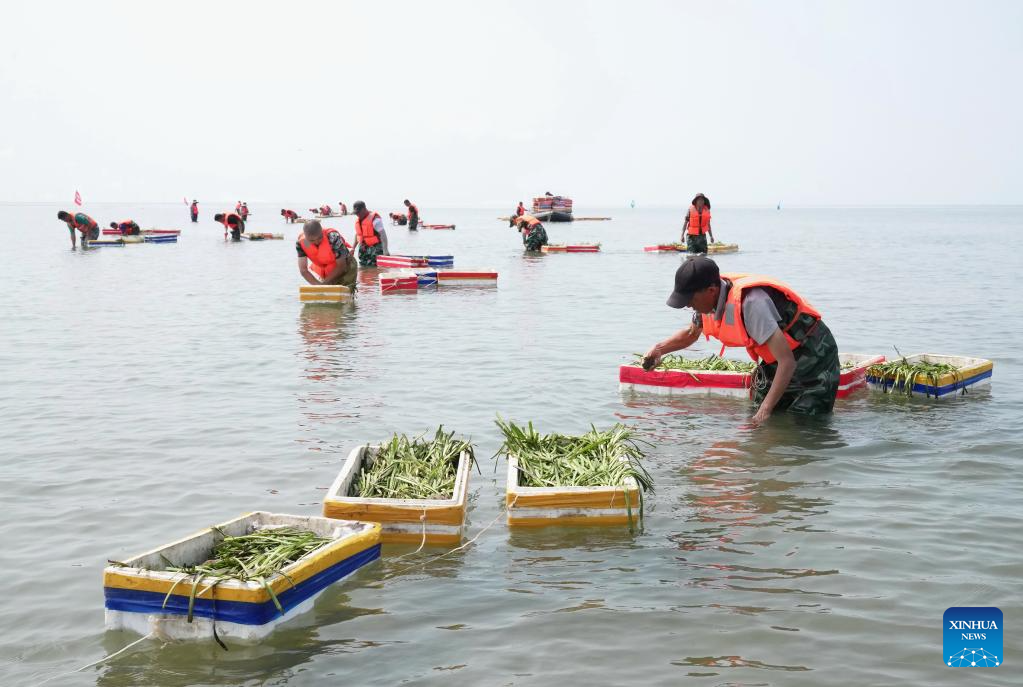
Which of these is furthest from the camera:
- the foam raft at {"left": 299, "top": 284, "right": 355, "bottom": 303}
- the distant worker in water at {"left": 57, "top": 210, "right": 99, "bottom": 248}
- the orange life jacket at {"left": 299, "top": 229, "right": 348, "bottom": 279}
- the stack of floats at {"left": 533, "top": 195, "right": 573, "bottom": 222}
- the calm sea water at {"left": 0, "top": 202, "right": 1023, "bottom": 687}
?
the stack of floats at {"left": 533, "top": 195, "right": 573, "bottom": 222}

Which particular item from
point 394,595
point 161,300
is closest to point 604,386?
point 394,595

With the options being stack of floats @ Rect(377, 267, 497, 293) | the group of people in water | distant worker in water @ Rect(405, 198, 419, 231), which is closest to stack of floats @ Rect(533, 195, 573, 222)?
distant worker in water @ Rect(405, 198, 419, 231)

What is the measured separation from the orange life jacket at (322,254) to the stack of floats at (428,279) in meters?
2.95

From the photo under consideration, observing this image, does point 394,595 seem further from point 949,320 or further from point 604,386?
point 949,320

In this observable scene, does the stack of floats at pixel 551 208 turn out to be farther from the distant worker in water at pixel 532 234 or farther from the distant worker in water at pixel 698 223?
the distant worker in water at pixel 698 223

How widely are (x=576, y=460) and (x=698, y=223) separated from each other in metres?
22.1

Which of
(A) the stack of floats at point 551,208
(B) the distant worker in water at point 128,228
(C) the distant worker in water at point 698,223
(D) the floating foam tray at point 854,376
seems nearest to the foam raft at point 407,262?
(C) the distant worker in water at point 698,223

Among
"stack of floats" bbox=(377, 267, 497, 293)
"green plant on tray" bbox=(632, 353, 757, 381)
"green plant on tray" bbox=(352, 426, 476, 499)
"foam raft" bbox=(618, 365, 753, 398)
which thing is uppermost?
"stack of floats" bbox=(377, 267, 497, 293)

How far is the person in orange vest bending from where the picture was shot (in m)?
17.4

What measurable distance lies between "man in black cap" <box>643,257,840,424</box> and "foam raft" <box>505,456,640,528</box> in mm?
1758

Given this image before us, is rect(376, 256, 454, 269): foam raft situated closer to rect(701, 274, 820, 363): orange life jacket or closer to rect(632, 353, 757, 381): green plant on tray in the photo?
rect(632, 353, 757, 381): green plant on tray

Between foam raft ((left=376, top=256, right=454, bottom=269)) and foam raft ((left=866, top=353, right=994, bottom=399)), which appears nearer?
foam raft ((left=866, top=353, right=994, bottom=399))

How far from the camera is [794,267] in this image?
105ft

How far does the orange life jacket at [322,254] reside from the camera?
17562 millimetres
